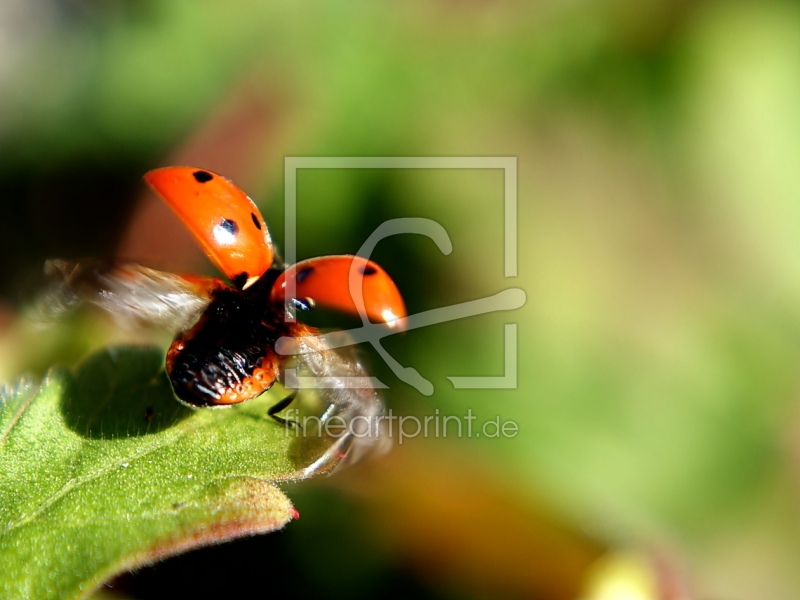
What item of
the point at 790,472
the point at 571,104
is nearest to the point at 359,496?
the point at 790,472

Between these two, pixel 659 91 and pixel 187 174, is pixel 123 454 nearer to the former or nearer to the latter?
pixel 187 174

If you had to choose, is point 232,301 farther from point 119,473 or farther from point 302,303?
point 119,473

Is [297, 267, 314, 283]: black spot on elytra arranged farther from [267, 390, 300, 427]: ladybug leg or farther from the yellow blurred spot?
the yellow blurred spot

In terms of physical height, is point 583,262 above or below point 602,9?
below

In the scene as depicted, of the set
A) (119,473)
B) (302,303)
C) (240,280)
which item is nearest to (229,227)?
(240,280)

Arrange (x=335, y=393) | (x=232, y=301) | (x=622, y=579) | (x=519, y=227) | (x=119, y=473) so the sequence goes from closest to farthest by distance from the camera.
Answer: (x=119, y=473)
(x=335, y=393)
(x=232, y=301)
(x=622, y=579)
(x=519, y=227)

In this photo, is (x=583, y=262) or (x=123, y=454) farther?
(x=583, y=262)

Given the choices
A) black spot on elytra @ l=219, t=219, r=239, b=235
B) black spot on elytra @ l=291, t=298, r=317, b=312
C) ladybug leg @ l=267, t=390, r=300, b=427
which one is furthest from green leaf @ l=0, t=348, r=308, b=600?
black spot on elytra @ l=219, t=219, r=239, b=235
